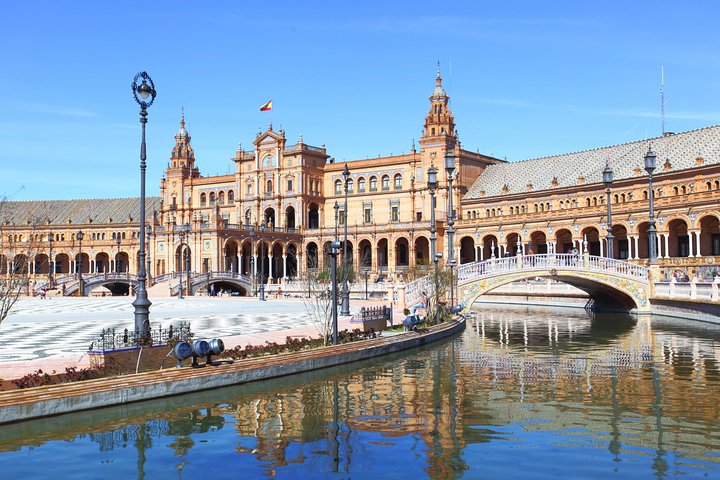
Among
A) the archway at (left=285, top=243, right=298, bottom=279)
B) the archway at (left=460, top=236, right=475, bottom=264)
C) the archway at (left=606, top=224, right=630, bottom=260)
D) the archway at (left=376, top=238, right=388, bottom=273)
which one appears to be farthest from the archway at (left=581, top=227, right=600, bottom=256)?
the archway at (left=285, top=243, right=298, bottom=279)

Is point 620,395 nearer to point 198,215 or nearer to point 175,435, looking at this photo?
point 175,435

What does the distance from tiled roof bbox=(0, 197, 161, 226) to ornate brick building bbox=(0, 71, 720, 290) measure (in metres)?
0.30

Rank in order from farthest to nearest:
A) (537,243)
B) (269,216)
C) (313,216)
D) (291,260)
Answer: (313,216) < (269,216) < (291,260) < (537,243)

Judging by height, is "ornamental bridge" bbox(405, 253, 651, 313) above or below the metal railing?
above

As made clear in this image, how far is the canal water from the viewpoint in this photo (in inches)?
499

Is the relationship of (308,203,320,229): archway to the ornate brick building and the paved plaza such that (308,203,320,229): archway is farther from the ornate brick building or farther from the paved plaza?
the paved plaza

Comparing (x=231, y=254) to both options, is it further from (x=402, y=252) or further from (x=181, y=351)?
(x=181, y=351)

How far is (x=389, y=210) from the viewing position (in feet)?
316

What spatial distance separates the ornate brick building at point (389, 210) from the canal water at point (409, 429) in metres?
40.1

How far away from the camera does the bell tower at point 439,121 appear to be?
8969 cm

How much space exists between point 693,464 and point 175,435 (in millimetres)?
9731

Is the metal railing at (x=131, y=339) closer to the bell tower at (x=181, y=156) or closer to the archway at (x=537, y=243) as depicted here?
the archway at (x=537, y=243)

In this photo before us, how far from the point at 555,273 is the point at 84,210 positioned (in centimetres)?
9318

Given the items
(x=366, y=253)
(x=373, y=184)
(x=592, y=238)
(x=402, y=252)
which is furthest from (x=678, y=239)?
(x=373, y=184)
